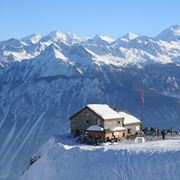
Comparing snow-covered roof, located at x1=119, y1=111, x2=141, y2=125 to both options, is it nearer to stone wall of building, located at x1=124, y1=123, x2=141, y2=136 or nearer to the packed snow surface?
stone wall of building, located at x1=124, y1=123, x2=141, y2=136

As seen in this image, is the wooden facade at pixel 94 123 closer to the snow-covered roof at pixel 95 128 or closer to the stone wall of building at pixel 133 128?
the snow-covered roof at pixel 95 128

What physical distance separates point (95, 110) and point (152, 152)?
1216 inches

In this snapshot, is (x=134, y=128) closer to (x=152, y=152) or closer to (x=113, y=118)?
(x=113, y=118)

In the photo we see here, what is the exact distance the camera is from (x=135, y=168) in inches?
2552

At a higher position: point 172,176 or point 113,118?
point 113,118

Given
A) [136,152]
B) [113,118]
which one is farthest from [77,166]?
[113,118]

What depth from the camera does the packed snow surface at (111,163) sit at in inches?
2501

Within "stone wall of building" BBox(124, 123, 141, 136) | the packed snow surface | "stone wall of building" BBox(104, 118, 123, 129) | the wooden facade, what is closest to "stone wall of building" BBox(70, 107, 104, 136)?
the wooden facade

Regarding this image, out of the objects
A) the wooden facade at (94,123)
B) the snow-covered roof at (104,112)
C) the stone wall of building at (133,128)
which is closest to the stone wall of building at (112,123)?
the wooden facade at (94,123)

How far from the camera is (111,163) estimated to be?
219 feet

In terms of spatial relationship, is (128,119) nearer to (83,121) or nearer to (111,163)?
(83,121)

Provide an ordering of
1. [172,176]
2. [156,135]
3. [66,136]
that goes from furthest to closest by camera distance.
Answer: [66,136]
[156,135]
[172,176]

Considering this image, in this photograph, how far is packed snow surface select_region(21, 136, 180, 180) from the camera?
208 feet

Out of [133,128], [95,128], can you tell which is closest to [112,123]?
[95,128]
